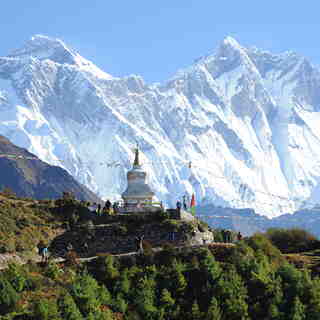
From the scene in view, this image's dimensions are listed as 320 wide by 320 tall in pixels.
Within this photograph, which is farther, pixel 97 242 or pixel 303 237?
pixel 303 237

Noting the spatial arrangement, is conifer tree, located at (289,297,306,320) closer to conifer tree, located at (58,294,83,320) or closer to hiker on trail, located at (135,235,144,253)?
hiker on trail, located at (135,235,144,253)

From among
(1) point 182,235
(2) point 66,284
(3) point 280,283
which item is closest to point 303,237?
(1) point 182,235

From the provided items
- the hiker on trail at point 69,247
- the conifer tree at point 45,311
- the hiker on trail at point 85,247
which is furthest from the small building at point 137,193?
the conifer tree at point 45,311

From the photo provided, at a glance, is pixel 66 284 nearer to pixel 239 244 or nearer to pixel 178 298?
pixel 178 298

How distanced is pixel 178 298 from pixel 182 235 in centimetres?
1304

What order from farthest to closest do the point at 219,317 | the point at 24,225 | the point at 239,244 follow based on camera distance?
the point at 24,225 < the point at 239,244 < the point at 219,317

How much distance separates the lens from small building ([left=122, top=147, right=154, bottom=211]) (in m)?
106

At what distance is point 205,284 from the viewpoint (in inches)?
3226

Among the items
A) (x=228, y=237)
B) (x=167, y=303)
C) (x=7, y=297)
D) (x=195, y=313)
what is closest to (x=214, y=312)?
(x=195, y=313)

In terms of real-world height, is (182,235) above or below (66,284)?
above

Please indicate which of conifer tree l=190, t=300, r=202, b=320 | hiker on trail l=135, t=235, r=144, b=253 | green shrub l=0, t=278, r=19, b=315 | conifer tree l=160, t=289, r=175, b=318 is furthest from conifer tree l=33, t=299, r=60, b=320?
hiker on trail l=135, t=235, r=144, b=253

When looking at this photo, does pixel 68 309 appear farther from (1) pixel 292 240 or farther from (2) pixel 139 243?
(1) pixel 292 240

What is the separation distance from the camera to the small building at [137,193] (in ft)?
348

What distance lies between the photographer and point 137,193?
109 metres
